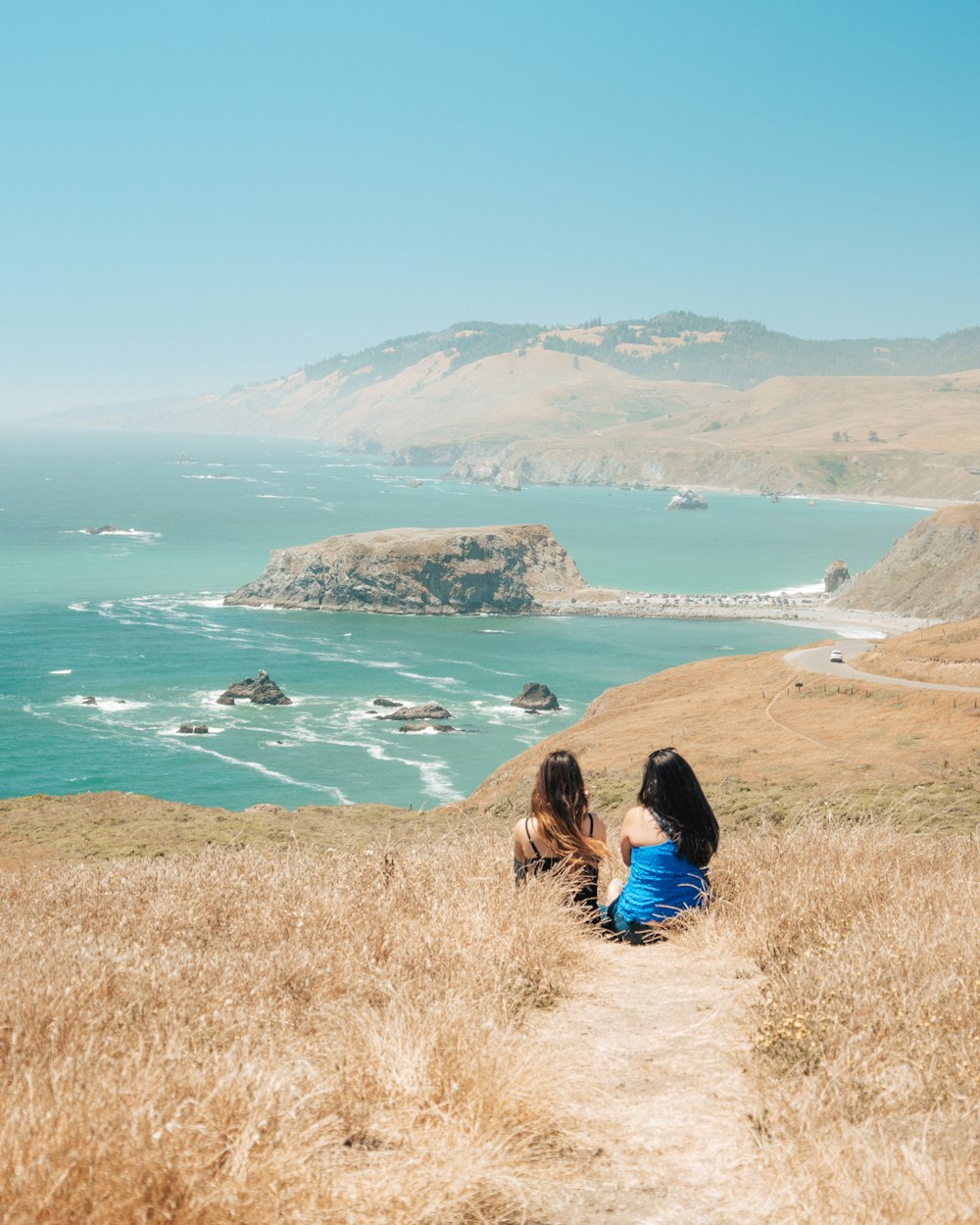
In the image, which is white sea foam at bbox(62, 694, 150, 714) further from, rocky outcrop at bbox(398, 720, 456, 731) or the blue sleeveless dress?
the blue sleeveless dress

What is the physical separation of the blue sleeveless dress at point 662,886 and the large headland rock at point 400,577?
111m

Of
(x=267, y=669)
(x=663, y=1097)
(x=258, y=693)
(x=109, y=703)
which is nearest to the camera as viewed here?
(x=663, y=1097)

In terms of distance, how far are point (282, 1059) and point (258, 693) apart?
70237mm

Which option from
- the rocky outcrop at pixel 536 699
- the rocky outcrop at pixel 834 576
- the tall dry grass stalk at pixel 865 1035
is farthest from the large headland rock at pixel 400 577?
the tall dry grass stalk at pixel 865 1035

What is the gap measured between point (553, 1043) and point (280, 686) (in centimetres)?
7596

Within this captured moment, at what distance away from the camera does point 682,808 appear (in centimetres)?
809

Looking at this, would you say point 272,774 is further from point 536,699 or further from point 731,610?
point 731,610

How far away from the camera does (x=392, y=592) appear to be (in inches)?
4717

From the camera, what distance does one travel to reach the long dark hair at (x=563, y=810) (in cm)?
852

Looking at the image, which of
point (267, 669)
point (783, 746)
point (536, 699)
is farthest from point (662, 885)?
point (267, 669)

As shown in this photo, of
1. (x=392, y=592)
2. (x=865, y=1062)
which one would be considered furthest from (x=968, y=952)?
(x=392, y=592)

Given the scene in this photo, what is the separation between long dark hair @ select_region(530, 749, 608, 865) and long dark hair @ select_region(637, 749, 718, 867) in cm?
69

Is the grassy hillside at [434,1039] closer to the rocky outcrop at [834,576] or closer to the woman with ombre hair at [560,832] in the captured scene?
the woman with ombre hair at [560,832]

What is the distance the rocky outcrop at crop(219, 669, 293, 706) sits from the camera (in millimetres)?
73188
